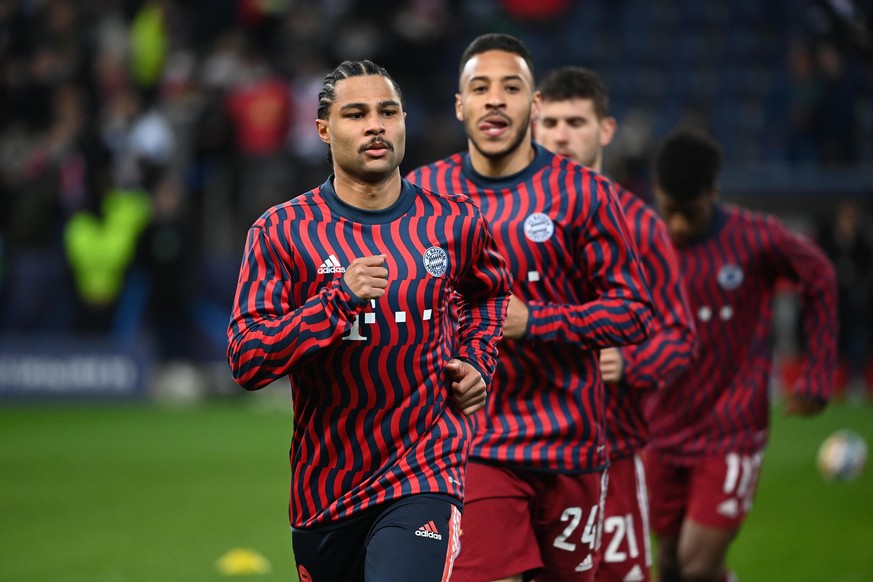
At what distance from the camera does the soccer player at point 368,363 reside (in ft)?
14.7

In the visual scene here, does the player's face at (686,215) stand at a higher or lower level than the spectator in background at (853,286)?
higher

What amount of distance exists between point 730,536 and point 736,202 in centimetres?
1246

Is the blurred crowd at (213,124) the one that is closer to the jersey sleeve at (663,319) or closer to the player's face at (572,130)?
the player's face at (572,130)

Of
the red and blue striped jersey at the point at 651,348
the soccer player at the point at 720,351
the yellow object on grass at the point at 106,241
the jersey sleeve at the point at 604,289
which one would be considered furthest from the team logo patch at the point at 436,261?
the yellow object on grass at the point at 106,241

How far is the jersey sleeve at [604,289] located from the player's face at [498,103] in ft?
1.14

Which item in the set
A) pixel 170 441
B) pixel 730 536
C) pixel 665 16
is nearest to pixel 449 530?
pixel 730 536

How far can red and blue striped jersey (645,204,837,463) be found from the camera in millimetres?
7219

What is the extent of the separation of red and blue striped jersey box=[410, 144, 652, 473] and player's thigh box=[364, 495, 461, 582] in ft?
3.10

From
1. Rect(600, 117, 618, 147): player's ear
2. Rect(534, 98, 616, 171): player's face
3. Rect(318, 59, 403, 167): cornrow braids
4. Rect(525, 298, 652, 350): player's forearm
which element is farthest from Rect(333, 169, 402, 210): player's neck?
Rect(600, 117, 618, 147): player's ear

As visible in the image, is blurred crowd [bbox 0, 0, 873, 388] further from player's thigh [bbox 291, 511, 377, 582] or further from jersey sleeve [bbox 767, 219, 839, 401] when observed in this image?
player's thigh [bbox 291, 511, 377, 582]

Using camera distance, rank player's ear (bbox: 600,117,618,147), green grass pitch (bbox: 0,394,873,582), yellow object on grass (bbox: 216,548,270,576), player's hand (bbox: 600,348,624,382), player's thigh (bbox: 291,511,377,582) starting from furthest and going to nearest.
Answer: green grass pitch (bbox: 0,394,873,582), yellow object on grass (bbox: 216,548,270,576), player's ear (bbox: 600,117,618,147), player's hand (bbox: 600,348,624,382), player's thigh (bbox: 291,511,377,582)

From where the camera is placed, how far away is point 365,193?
15.5ft

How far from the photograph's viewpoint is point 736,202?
62.5 ft

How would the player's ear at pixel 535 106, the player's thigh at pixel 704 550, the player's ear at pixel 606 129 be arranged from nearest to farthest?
the player's ear at pixel 535 106 < the player's ear at pixel 606 129 < the player's thigh at pixel 704 550
